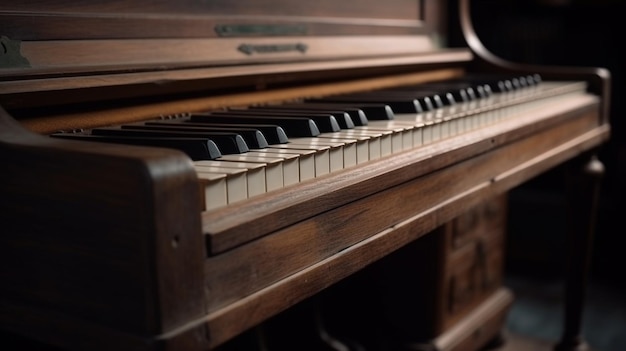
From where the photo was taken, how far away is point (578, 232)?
83.4 inches

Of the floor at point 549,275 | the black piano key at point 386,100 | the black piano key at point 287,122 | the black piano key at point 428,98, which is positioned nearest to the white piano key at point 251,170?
the black piano key at point 287,122

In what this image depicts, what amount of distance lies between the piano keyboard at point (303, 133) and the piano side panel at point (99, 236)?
88 mm

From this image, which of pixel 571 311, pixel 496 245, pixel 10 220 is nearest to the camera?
pixel 10 220

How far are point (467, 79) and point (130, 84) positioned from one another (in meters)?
1.11

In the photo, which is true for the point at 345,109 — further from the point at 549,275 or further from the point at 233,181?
the point at 549,275

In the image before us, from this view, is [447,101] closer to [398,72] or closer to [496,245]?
[398,72]

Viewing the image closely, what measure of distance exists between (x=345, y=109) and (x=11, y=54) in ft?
1.71

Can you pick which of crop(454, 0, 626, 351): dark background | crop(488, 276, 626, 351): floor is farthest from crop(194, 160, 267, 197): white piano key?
crop(454, 0, 626, 351): dark background

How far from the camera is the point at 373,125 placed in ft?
3.80


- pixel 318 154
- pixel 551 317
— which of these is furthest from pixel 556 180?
pixel 318 154

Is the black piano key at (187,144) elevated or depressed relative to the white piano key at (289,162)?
elevated

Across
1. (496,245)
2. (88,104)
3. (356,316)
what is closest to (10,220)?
(88,104)

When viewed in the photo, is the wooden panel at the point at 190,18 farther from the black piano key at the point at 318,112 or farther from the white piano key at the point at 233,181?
the white piano key at the point at 233,181

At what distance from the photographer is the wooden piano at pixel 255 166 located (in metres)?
0.67
